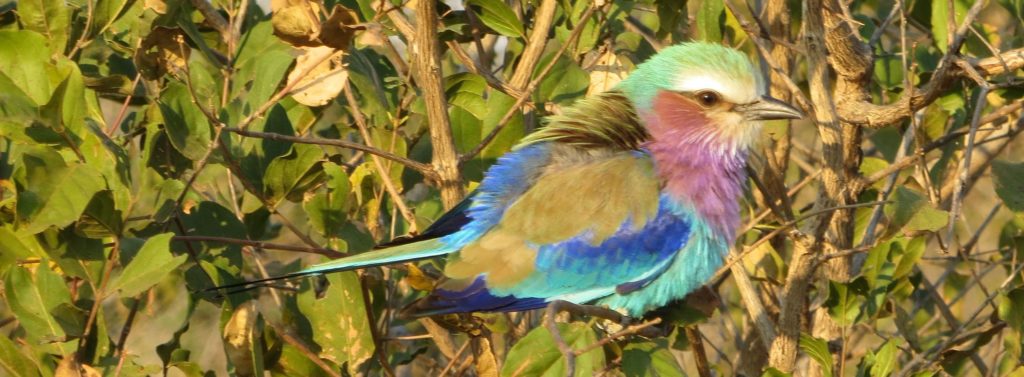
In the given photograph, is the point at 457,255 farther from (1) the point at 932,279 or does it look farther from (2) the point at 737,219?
(1) the point at 932,279

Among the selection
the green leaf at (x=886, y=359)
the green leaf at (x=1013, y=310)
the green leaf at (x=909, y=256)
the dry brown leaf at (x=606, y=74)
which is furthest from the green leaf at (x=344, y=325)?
the green leaf at (x=1013, y=310)

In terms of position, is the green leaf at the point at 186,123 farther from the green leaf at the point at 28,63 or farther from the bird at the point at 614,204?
the bird at the point at 614,204

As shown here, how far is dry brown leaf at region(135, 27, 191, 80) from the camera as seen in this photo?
3.75 metres

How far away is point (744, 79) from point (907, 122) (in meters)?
0.77

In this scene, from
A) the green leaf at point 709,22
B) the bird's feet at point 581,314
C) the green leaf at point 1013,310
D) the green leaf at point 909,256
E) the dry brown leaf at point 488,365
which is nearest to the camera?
the bird's feet at point 581,314

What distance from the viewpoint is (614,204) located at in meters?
3.85

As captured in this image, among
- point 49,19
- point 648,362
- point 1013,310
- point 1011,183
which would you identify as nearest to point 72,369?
point 49,19

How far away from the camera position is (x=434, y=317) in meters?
3.62

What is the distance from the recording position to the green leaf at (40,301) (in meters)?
3.34

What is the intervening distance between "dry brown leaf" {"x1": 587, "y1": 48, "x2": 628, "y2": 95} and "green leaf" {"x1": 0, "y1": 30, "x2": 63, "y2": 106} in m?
1.67

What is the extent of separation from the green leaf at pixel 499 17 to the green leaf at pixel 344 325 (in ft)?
2.90

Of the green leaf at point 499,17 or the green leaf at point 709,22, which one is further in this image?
the green leaf at point 709,22

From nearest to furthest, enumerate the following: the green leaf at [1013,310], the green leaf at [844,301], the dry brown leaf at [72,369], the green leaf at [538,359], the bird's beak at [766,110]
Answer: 1. the green leaf at [538,359]
2. the dry brown leaf at [72,369]
3. the green leaf at [1013,310]
4. the green leaf at [844,301]
5. the bird's beak at [766,110]

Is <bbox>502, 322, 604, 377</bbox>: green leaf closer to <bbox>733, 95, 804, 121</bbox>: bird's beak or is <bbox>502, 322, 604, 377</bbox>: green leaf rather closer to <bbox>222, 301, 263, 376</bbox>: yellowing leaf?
<bbox>222, 301, 263, 376</bbox>: yellowing leaf
